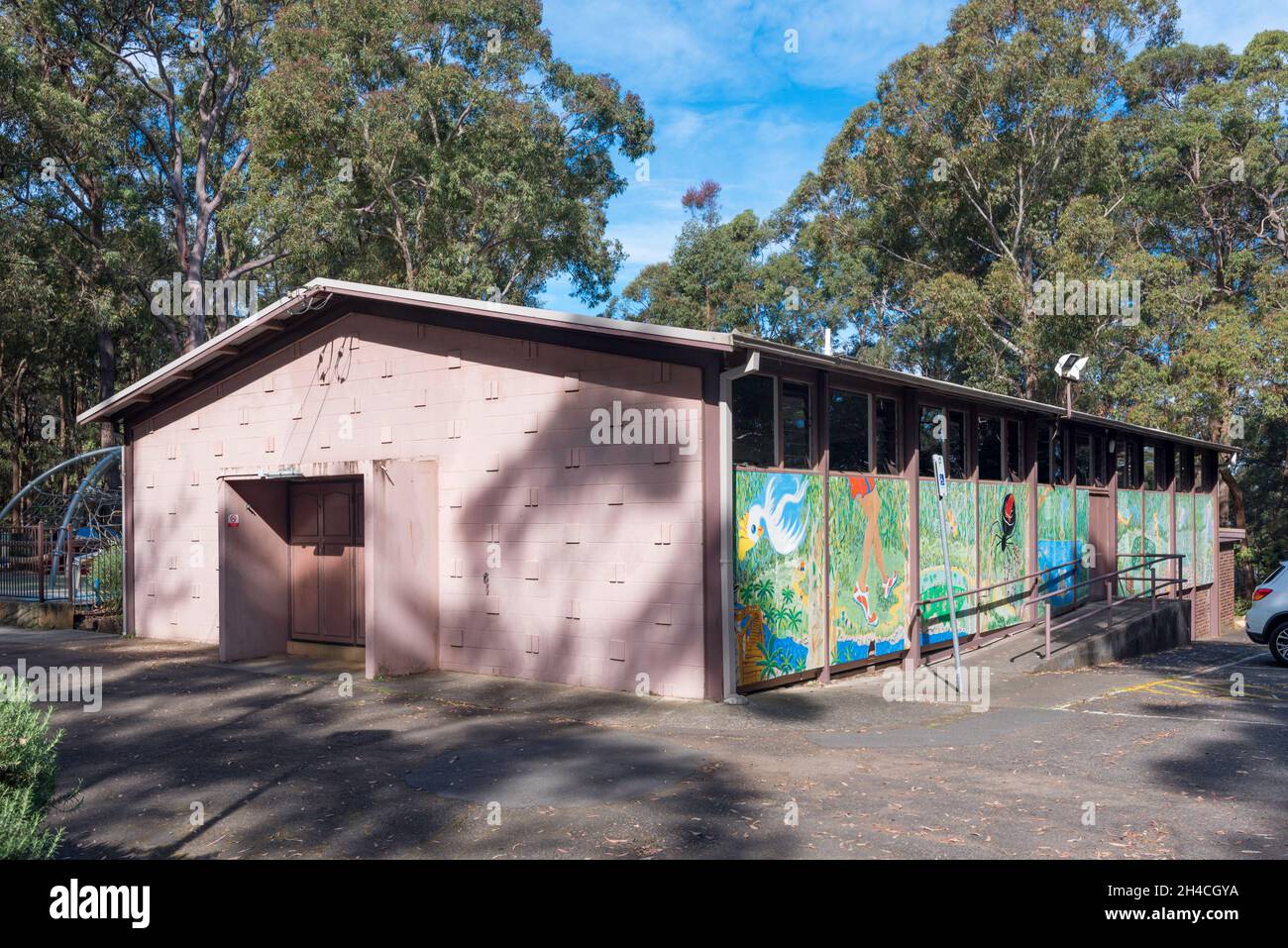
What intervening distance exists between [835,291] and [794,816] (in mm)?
36734

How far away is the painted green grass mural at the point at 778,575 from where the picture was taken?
11.3m

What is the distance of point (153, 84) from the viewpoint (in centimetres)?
3394

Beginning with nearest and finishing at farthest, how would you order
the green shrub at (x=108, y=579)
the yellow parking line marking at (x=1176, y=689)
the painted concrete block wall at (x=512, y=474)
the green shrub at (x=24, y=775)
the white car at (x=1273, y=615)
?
1. the green shrub at (x=24, y=775)
2. the painted concrete block wall at (x=512, y=474)
3. the yellow parking line marking at (x=1176, y=689)
4. the white car at (x=1273, y=615)
5. the green shrub at (x=108, y=579)

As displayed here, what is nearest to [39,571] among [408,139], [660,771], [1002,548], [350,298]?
[350,298]

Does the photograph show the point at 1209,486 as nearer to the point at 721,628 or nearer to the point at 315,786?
the point at 721,628

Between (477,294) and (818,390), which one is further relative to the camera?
(477,294)

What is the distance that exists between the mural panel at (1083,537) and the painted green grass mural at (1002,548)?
2.67m

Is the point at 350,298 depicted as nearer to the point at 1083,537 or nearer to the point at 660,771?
the point at 660,771

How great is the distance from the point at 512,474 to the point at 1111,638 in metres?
10.3

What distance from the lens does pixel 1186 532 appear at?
25859mm

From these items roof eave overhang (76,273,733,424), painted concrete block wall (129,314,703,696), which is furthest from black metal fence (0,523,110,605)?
painted concrete block wall (129,314,703,696)

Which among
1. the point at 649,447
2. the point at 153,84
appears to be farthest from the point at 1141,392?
the point at 153,84

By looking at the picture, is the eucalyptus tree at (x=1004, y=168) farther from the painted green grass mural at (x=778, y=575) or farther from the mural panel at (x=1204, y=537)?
the painted green grass mural at (x=778, y=575)

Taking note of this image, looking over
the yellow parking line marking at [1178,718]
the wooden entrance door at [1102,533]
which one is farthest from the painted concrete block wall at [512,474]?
the wooden entrance door at [1102,533]
